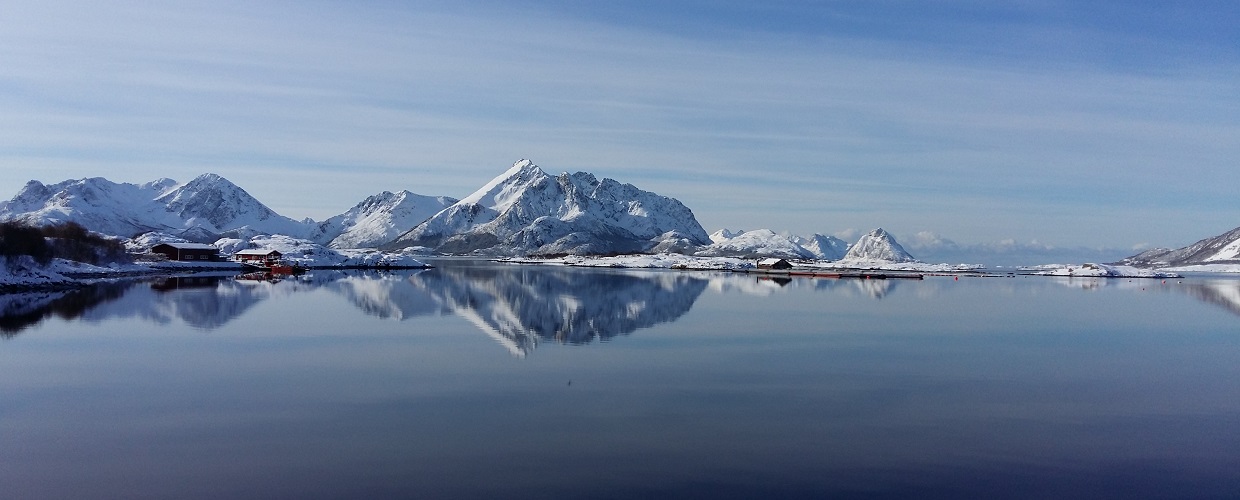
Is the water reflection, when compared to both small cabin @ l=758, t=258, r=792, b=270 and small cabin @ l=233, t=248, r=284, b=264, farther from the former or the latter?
small cabin @ l=758, t=258, r=792, b=270

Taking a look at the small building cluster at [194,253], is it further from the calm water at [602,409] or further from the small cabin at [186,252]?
the calm water at [602,409]

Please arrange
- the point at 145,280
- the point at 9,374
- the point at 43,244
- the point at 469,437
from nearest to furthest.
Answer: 1. the point at 469,437
2. the point at 9,374
3. the point at 43,244
4. the point at 145,280

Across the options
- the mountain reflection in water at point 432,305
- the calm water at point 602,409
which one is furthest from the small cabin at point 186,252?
the calm water at point 602,409

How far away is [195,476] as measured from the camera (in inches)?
516

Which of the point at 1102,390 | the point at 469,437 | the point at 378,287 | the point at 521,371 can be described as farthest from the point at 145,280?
the point at 1102,390

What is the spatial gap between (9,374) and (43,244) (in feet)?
169

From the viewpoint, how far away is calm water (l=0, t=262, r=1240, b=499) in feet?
43.7

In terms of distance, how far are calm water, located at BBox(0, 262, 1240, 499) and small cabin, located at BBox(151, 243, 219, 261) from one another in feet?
237

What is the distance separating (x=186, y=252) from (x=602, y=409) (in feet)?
333

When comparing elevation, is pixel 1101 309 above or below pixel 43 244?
below

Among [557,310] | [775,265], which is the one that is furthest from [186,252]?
[775,265]

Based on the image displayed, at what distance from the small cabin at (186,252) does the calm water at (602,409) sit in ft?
237

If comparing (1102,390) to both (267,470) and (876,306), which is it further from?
(876,306)

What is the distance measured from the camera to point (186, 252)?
105m
